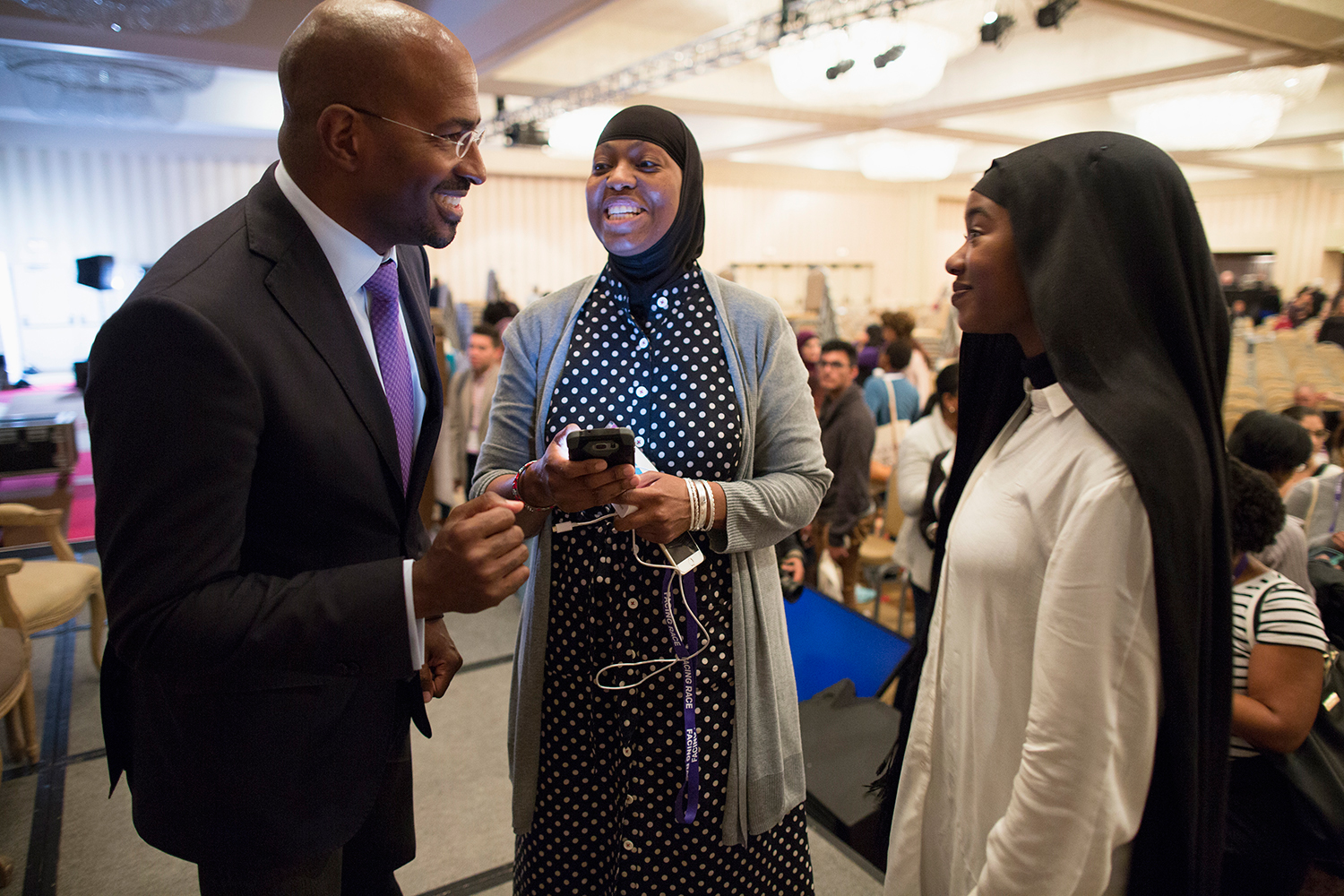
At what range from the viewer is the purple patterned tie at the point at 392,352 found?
1239mm

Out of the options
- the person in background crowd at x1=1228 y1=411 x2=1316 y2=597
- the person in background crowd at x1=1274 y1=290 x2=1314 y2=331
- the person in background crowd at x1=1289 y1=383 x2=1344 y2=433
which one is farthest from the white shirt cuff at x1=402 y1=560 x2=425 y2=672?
the person in background crowd at x1=1274 y1=290 x2=1314 y2=331

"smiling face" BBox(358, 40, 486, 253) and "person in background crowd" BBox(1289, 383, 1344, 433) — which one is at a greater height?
"smiling face" BBox(358, 40, 486, 253)

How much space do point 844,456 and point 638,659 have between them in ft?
9.54

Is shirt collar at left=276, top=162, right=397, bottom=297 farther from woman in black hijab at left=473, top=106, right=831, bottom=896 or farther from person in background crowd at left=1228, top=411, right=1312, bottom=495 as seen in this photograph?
person in background crowd at left=1228, top=411, right=1312, bottom=495

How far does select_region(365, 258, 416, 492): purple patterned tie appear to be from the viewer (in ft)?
4.07

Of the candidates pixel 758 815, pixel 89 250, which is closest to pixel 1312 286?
pixel 758 815

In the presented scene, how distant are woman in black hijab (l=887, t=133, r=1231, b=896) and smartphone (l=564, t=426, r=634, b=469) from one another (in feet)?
1.76

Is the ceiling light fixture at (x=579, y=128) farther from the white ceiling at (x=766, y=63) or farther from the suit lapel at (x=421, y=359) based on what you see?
the suit lapel at (x=421, y=359)

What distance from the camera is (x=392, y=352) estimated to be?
1.26 metres

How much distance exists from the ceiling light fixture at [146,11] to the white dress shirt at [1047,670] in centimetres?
429

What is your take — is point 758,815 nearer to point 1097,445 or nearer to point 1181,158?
point 1097,445

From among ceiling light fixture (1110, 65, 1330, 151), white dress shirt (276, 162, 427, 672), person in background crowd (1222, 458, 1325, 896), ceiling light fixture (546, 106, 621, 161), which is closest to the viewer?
white dress shirt (276, 162, 427, 672)

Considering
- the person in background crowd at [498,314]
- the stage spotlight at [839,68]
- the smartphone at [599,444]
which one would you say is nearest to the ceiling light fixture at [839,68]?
the stage spotlight at [839,68]

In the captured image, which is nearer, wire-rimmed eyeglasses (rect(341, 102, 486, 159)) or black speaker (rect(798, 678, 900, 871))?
wire-rimmed eyeglasses (rect(341, 102, 486, 159))
